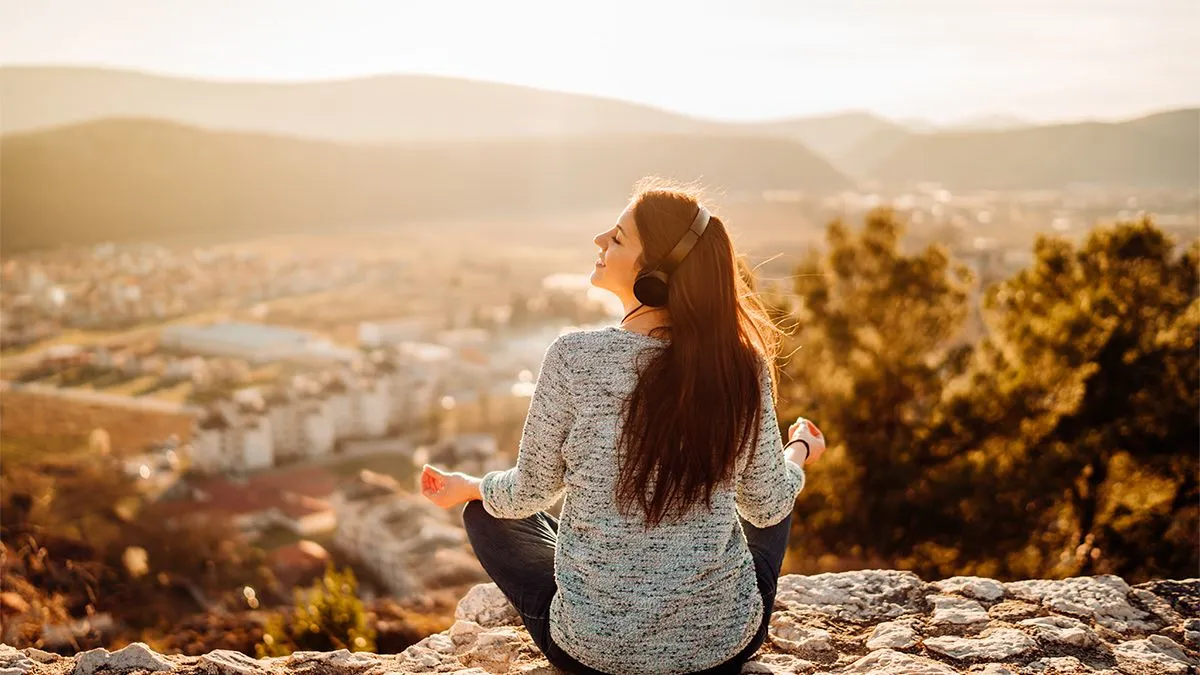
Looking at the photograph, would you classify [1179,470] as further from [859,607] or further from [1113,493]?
[859,607]

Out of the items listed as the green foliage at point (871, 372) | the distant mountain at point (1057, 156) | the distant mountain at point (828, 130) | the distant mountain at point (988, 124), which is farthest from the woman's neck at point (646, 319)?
the distant mountain at point (828, 130)

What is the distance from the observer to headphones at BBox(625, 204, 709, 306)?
1.87m

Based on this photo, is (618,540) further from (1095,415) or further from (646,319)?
(1095,415)

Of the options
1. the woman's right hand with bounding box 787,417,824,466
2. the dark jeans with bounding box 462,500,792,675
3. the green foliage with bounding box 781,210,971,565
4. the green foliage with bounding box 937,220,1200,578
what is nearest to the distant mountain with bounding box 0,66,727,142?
the green foliage with bounding box 781,210,971,565

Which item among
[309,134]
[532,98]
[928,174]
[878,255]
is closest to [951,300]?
[878,255]

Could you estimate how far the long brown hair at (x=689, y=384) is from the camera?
1830mm

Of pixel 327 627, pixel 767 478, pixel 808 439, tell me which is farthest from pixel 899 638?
pixel 327 627

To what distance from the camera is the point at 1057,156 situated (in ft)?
90.4

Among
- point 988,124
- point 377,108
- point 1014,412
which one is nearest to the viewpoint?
point 1014,412

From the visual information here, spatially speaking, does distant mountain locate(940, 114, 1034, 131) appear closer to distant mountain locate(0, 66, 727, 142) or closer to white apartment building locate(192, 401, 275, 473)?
distant mountain locate(0, 66, 727, 142)

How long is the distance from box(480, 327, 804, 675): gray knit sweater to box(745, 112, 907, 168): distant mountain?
244 feet

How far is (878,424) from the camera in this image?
7.67 metres

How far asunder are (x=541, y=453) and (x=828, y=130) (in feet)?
266

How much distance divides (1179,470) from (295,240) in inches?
2808
